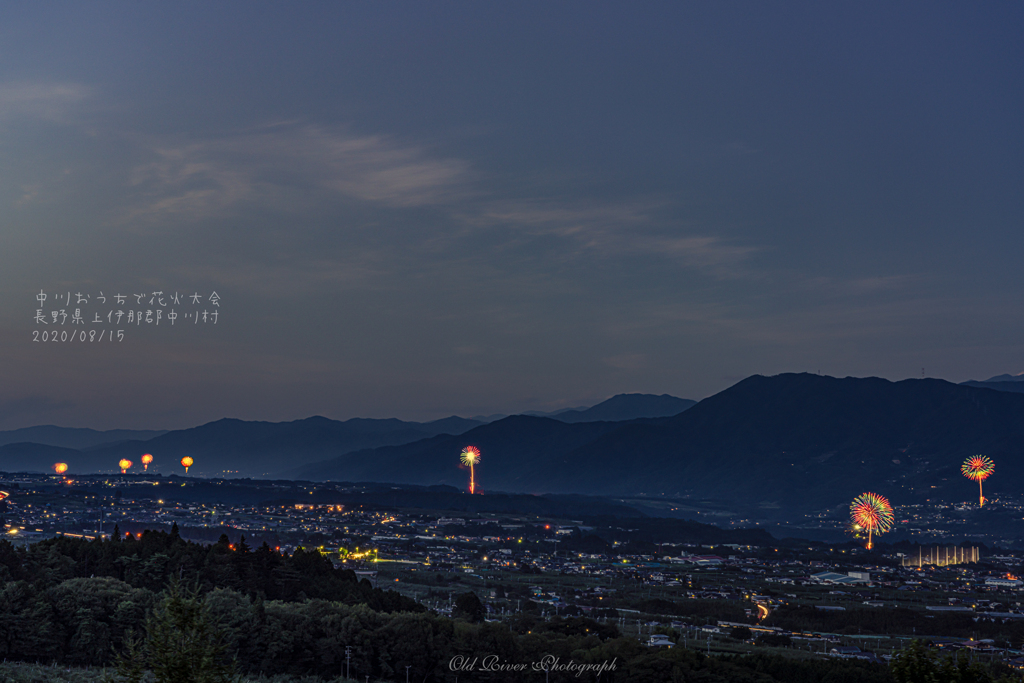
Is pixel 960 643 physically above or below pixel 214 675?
below

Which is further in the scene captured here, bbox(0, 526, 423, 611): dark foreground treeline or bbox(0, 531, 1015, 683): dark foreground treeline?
bbox(0, 526, 423, 611): dark foreground treeline

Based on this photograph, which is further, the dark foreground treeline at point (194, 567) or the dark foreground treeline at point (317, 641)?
the dark foreground treeline at point (194, 567)

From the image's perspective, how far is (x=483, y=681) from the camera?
86875mm

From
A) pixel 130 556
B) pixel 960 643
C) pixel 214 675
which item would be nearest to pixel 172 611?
pixel 214 675

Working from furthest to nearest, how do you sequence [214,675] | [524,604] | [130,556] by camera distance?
[524,604]
[130,556]
[214,675]

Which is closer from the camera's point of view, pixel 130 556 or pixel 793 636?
pixel 130 556

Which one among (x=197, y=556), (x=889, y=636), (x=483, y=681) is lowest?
(x=889, y=636)

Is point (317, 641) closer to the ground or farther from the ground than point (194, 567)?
closer to the ground

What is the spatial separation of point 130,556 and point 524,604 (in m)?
90.4

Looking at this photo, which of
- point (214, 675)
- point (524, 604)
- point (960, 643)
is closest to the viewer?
point (214, 675)

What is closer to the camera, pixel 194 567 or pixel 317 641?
pixel 317 641

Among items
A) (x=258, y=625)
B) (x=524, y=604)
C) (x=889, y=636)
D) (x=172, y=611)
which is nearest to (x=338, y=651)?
(x=258, y=625)

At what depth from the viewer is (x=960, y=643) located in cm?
16475

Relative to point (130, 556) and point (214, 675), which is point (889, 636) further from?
point (214, 675)
